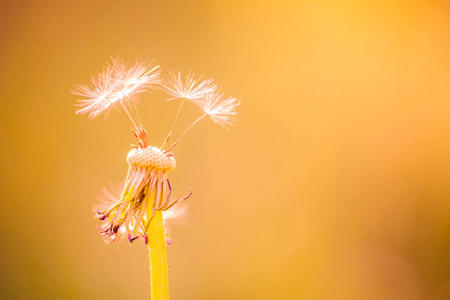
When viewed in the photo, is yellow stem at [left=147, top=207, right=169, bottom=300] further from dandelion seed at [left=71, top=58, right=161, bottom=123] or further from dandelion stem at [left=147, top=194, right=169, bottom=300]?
dandelion seed at [left=71, top=58, right=161, bottom=123]

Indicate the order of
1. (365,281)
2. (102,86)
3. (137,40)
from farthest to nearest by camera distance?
1. (137,40)
2. (365,281)
3. (102,86)

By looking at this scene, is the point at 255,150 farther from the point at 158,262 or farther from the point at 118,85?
the point at 158,262

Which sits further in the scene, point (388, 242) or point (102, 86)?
point (388, 242)

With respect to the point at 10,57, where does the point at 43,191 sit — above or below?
below

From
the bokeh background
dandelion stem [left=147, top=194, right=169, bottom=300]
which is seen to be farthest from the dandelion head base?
the bokeh background

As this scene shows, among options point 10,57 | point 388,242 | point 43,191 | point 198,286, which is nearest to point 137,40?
point 10,57

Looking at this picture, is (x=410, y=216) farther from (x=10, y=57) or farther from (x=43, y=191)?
(x=10, y=57)
